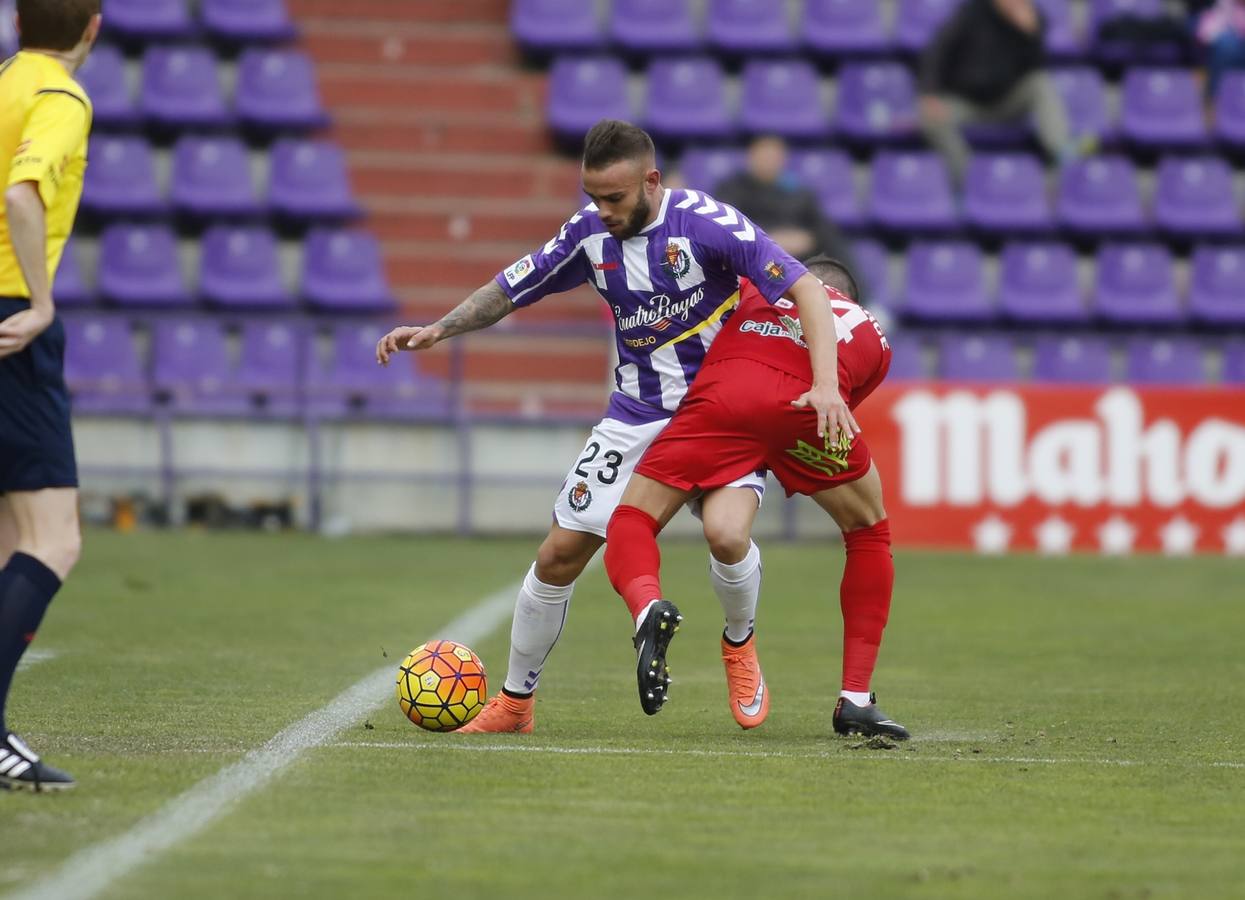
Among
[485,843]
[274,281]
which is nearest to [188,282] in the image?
[274,281]

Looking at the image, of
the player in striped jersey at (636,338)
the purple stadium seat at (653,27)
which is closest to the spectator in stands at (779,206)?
the purple stadium seat at (653,27)

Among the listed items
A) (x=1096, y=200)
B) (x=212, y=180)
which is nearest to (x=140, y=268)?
(x=212, y=180)

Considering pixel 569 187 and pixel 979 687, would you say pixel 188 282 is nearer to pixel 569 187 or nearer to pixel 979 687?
pixel 569 187

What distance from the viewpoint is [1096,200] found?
16609 mm

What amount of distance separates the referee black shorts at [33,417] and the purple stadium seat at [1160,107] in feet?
46.0

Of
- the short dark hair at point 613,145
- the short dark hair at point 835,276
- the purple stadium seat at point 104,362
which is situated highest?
the short dark hair at point 613,145

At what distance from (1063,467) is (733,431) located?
8.70 m

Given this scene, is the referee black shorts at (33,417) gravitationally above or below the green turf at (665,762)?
above

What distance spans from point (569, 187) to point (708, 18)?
6.96ft

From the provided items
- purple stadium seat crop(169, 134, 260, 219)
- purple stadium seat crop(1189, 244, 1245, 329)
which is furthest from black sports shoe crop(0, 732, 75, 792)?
purple stadium seat crop(1189, 244, 1245, 329)

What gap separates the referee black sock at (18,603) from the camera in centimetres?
461

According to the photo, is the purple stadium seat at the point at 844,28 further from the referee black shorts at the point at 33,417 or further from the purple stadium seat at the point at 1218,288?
the referee black shorts at the point at 33,417

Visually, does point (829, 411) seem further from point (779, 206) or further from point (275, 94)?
point (275, 94)

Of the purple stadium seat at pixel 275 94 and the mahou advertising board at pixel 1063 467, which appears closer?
the mahou advertising board at pixel 1063 467
